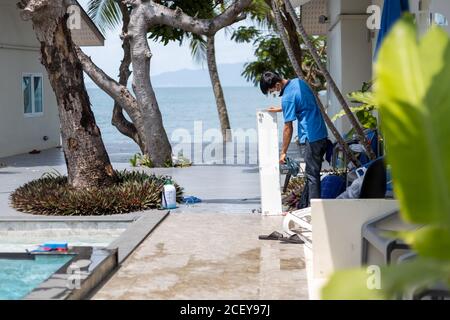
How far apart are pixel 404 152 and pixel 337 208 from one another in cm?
490

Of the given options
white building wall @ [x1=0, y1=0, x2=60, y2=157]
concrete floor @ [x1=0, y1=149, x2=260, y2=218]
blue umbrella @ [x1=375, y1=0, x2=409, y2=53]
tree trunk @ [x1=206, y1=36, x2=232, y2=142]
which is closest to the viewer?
blue umbrella @ [x1=375, y1=0, x2=409, y2=53]

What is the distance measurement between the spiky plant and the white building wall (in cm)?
850

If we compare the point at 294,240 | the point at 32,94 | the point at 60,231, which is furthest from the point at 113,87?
the point at 294,240

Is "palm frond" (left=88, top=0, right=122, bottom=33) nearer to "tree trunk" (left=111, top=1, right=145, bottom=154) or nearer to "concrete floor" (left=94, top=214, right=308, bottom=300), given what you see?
"tree trunk" (left=111, top=1, right=145, bottom=154)

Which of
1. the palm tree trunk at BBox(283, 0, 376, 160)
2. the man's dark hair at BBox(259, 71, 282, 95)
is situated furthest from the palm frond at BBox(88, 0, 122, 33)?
the man's dark hair at BBox(259, 71, 282, 95)

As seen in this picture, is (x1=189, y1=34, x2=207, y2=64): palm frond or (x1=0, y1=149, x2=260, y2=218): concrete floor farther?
(x1=189, y1=34, x2=207, y2=64): palm frond

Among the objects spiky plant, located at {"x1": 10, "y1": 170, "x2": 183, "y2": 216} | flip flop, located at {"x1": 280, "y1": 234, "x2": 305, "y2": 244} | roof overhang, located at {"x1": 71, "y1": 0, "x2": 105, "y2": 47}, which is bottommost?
flip flop, located at {"x1": 280, "y1": 234, "x2": 305, "y2": 244}

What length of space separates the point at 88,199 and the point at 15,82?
1036 cm

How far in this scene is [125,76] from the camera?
1850 cm

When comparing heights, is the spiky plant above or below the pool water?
above

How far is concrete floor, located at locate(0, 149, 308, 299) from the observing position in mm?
6172

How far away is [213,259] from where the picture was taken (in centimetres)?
732

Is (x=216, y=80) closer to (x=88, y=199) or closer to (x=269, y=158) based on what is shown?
(x=88, y=199)
